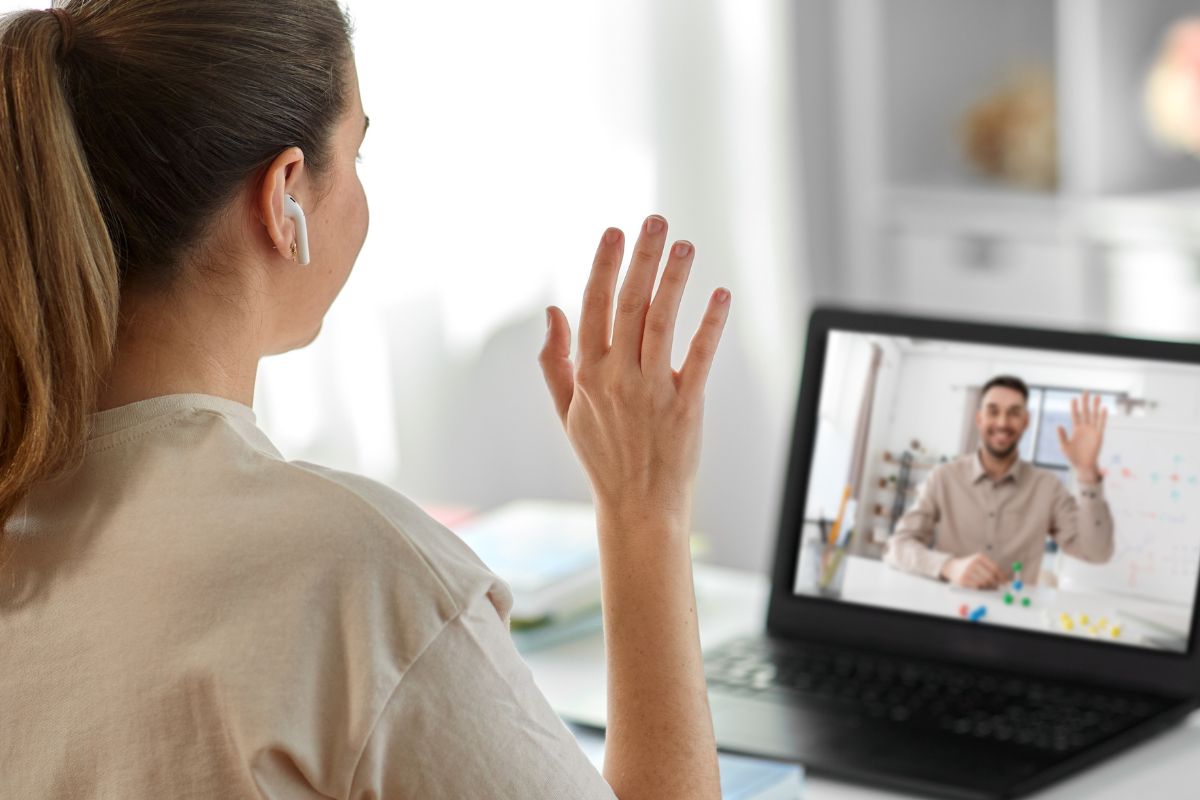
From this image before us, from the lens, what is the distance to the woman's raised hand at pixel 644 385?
0.97 metres

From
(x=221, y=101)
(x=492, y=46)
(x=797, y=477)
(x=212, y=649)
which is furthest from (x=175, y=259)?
(x=492, y=46)

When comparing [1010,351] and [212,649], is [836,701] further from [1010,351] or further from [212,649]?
[212,649]

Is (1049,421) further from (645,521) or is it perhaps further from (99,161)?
(99,161)

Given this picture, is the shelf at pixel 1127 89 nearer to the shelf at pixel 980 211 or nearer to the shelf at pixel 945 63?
the shelf at pixel 980 211

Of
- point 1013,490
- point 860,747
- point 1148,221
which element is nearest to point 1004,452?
point 1013,490

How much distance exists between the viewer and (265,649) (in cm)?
76

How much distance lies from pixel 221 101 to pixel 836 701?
75cm

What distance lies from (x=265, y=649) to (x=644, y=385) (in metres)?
0.32

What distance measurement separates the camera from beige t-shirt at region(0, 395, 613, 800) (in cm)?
76

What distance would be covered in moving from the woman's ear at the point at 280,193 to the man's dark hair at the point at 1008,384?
68 cm

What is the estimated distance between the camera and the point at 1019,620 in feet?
4.30

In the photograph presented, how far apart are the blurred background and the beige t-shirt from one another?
1.69m

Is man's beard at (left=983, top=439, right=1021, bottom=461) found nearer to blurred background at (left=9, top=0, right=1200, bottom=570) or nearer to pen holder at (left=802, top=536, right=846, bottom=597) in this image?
pen holder at (left=802, top=536, right=846, bottom=597)

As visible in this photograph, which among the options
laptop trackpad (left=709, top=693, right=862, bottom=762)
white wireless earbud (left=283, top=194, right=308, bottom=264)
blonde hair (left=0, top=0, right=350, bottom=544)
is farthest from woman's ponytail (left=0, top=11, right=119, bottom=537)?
laptop trackpad (left=709, top=693, right=862, bottom=762)
